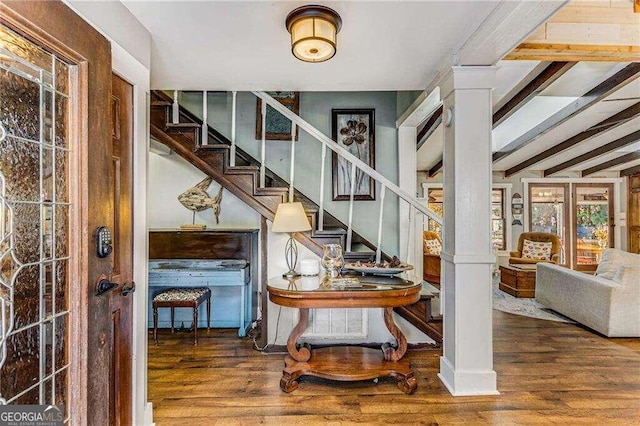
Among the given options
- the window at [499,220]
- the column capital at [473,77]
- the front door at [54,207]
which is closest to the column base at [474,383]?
the column capital at [473,77]

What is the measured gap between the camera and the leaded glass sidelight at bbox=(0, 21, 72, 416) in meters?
1.13

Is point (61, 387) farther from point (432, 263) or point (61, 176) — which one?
point (432, 263)

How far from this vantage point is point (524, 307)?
4.83m

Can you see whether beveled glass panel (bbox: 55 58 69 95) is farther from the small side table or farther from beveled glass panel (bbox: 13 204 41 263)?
the small side table

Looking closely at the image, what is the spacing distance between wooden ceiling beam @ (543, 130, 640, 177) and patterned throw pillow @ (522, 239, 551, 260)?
1812 millimetres

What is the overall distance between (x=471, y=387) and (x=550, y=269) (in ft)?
9.94

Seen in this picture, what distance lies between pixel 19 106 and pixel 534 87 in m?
4.26

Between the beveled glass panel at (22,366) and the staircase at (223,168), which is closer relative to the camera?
the beveled glass panel at (22,366)

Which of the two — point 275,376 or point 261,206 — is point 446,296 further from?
point 261,206

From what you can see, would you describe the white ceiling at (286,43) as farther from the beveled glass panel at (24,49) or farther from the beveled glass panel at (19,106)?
the beveled glass panel at (19,106)

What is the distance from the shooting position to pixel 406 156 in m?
4.18

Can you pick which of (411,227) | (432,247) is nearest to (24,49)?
(411,227)

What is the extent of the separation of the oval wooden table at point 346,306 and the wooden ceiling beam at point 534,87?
253 centimetres

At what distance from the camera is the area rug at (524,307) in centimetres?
440
